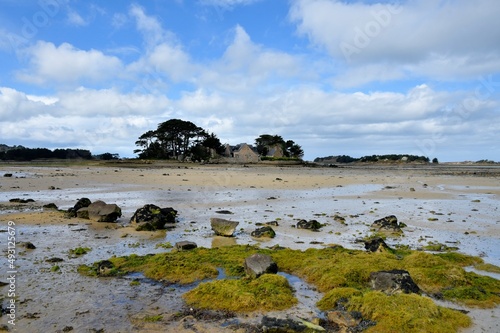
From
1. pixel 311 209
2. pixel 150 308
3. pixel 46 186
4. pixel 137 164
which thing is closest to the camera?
pixel 150 308

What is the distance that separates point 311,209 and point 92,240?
10.8m

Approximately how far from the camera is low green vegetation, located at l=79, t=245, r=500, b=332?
6070mm

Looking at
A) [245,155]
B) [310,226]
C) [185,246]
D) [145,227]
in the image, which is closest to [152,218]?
[145,227]

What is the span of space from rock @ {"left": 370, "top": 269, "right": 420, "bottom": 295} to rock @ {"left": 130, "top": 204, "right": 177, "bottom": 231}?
8500 mm

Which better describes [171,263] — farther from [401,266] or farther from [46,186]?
[46,186]

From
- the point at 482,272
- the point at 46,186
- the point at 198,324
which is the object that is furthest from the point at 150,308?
the point at 46,186

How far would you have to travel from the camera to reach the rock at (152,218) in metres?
13.4

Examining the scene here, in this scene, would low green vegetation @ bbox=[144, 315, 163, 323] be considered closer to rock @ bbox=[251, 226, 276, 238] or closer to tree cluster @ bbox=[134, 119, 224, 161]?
rock @ bbox=[251, 226, 276, 238]

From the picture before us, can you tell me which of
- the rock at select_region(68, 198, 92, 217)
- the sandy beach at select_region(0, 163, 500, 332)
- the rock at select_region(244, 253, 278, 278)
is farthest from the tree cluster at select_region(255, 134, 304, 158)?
the rock at select_region(244, 253, 278, 278)

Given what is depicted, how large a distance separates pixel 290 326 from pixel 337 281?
247 cm

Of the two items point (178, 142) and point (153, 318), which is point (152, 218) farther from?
point (178, 142)

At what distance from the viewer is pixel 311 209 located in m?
18.9

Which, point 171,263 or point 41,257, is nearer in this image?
point 171,263

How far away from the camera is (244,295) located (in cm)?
682
